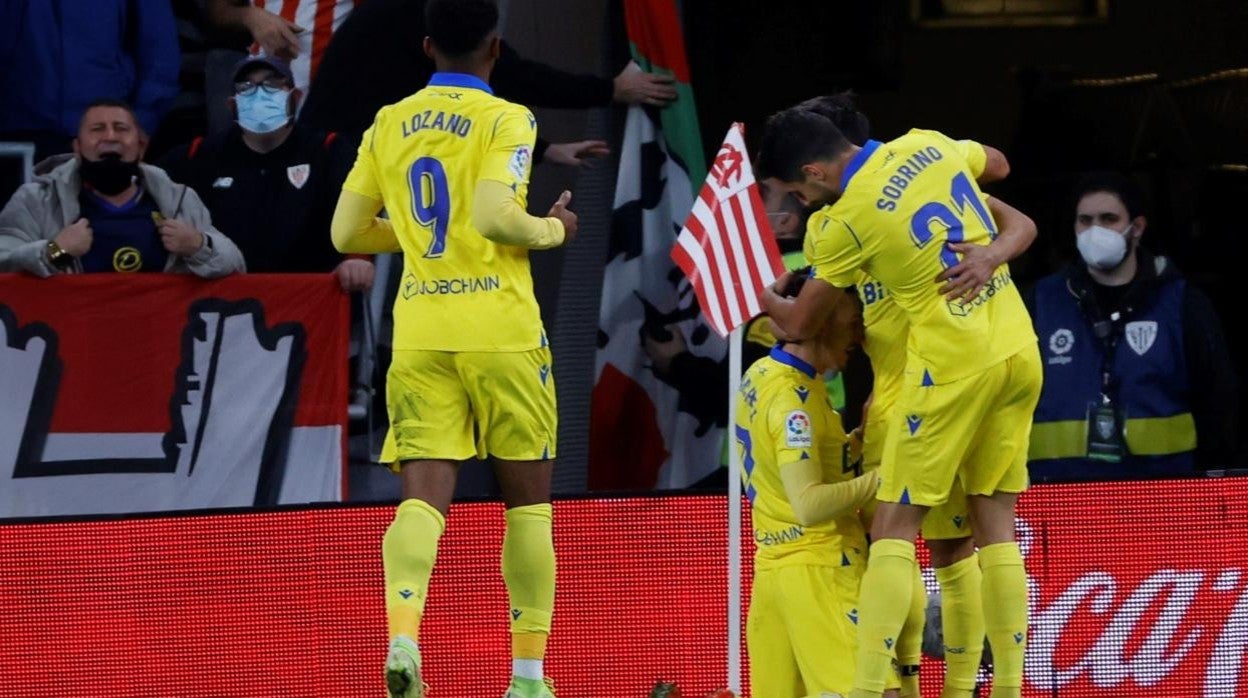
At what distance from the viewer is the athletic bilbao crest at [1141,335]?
358 inches

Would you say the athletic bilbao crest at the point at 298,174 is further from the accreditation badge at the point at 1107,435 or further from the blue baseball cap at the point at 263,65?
the accreditation badge at the point at 1107,435

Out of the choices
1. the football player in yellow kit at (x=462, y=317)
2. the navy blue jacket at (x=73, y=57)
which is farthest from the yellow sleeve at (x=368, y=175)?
the navy blue jacket at (x=73, y=57)

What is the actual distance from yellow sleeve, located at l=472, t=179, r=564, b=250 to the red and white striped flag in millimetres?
1542

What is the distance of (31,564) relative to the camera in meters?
8.04

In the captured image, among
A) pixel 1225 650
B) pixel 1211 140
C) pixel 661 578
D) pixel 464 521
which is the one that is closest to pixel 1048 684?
pixel 1225 650

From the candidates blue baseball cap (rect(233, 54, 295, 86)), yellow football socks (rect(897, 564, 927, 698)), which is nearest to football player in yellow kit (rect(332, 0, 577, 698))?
yellow football socks (rect(897, 564, 927, 698))

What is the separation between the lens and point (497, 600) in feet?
26.3

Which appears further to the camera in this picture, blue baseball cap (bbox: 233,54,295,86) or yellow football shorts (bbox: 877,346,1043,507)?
blue baseball cap (bbox: 233,54,295,86)

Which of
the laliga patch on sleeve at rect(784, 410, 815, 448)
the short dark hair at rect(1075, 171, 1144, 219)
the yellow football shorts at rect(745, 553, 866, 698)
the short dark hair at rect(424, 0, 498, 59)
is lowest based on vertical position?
the yellow football shorts at rect(745, 553, 866, 698)

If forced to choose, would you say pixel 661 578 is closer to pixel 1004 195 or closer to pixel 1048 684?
pixel 1048 684

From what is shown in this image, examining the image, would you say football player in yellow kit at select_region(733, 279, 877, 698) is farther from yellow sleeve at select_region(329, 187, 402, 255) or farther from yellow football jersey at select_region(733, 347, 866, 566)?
yellow sleeve at select_region(329, 187, 402, 255)

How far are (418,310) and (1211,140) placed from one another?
6401 millimetres

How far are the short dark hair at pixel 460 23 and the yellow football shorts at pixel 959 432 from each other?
1.63m

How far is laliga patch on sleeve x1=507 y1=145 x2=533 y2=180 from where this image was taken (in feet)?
21.6
